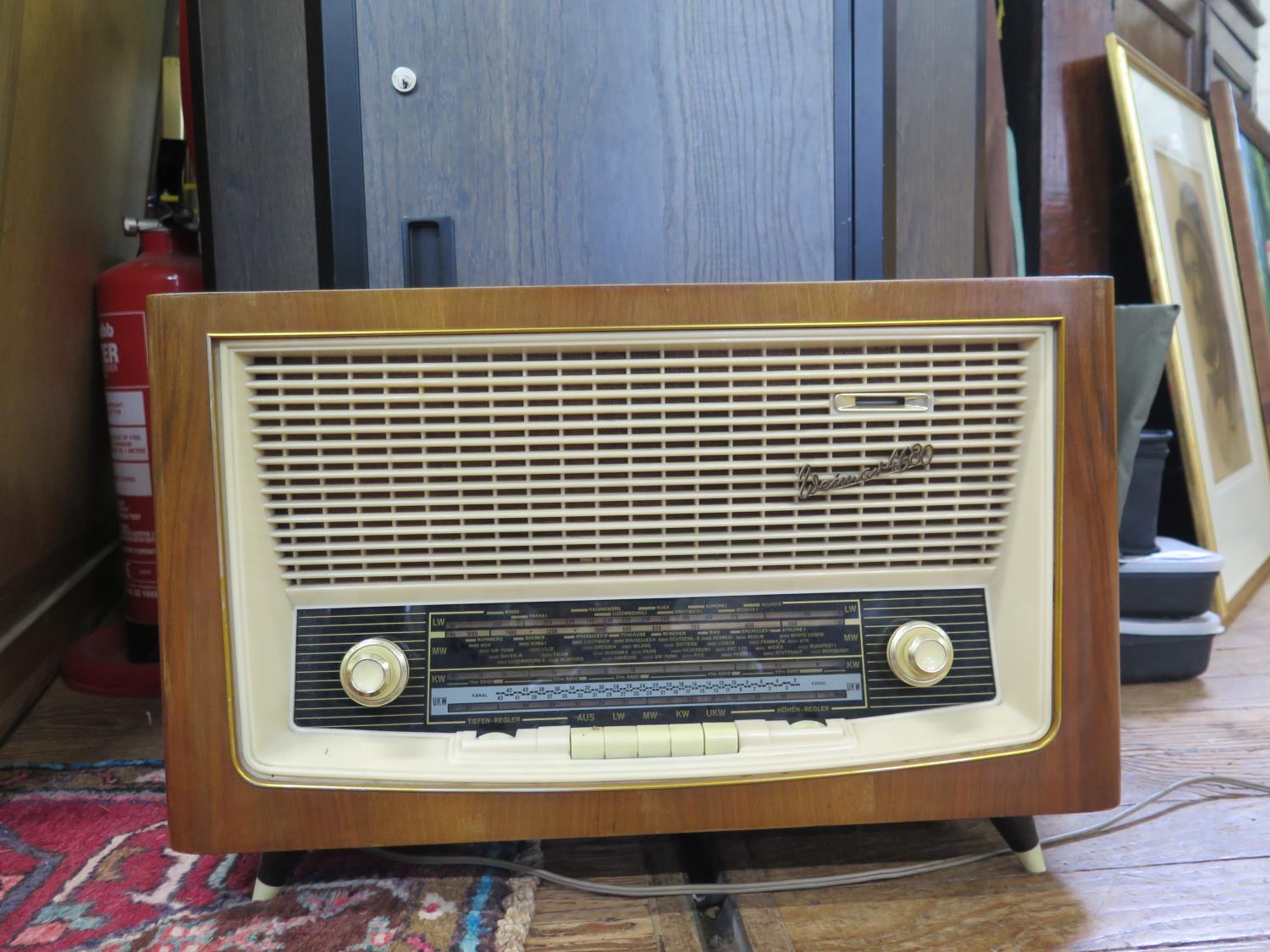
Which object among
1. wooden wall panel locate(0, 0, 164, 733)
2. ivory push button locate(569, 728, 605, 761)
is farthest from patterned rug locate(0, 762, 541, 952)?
wooden wall panel locate(0, 0, 164, 733)

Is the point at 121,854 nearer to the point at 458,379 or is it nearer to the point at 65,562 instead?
the point at 458,379

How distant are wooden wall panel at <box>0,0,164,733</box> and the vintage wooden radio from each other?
620 millimetres

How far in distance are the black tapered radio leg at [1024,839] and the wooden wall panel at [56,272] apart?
3.43ft

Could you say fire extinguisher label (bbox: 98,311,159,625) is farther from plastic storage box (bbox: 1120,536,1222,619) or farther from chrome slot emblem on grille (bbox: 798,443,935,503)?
plastic storage box (bbox: 1120,536,1222,619)

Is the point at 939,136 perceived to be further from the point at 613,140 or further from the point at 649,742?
the point at 649,742

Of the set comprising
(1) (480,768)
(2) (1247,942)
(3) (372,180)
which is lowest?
(2) (1247,942)

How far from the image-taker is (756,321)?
0.65 meters

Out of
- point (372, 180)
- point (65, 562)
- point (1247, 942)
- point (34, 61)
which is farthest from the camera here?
point (65, 562)

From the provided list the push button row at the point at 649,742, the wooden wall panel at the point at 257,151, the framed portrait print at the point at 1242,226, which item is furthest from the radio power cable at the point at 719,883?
the framed portrait print at the point at 1242,226

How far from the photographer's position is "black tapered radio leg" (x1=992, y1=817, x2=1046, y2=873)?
700 mm

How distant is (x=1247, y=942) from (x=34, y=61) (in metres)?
1.49

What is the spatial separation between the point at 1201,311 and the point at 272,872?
1576 mm

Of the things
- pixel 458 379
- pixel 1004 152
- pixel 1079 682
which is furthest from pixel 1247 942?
pixel 1004 152

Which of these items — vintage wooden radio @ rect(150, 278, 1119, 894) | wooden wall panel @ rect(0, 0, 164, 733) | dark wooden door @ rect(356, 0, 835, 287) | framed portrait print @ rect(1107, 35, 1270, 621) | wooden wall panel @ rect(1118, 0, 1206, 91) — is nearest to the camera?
vintage wooden radio @ rect(150, 278, 1119, 894)
